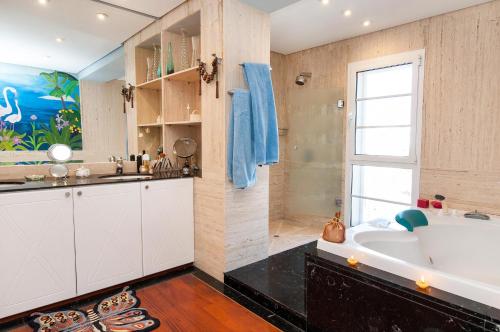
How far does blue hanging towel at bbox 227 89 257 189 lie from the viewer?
2.24 m

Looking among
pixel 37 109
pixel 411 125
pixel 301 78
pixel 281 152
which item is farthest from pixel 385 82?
→ pixel 37 109

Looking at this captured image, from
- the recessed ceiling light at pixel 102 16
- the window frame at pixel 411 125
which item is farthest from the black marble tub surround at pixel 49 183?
the window frame at pixel 411 125

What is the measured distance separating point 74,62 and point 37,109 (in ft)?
1.63

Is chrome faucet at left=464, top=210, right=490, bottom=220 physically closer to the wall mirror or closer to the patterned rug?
the patterned rug

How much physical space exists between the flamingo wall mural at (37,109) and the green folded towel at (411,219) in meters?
2.66

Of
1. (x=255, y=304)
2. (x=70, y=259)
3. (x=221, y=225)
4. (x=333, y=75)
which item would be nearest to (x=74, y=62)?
(x=70, y=259)

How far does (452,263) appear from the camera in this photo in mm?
2221

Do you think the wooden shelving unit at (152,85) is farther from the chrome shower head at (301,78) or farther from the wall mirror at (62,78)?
the chrome shower head at (301,78)

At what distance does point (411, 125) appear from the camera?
3.01 meters

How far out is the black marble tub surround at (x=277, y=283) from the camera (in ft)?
6.30

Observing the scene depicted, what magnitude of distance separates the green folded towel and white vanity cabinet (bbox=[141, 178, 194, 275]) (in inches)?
66.5

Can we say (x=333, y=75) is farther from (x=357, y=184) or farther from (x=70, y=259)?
(x=70, y=259)

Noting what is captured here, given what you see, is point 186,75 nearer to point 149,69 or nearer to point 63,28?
point 149,69

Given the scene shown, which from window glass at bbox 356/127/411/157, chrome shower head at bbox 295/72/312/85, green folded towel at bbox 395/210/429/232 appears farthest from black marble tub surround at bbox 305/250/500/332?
chrome shower head at bbox 295/72/312/85
